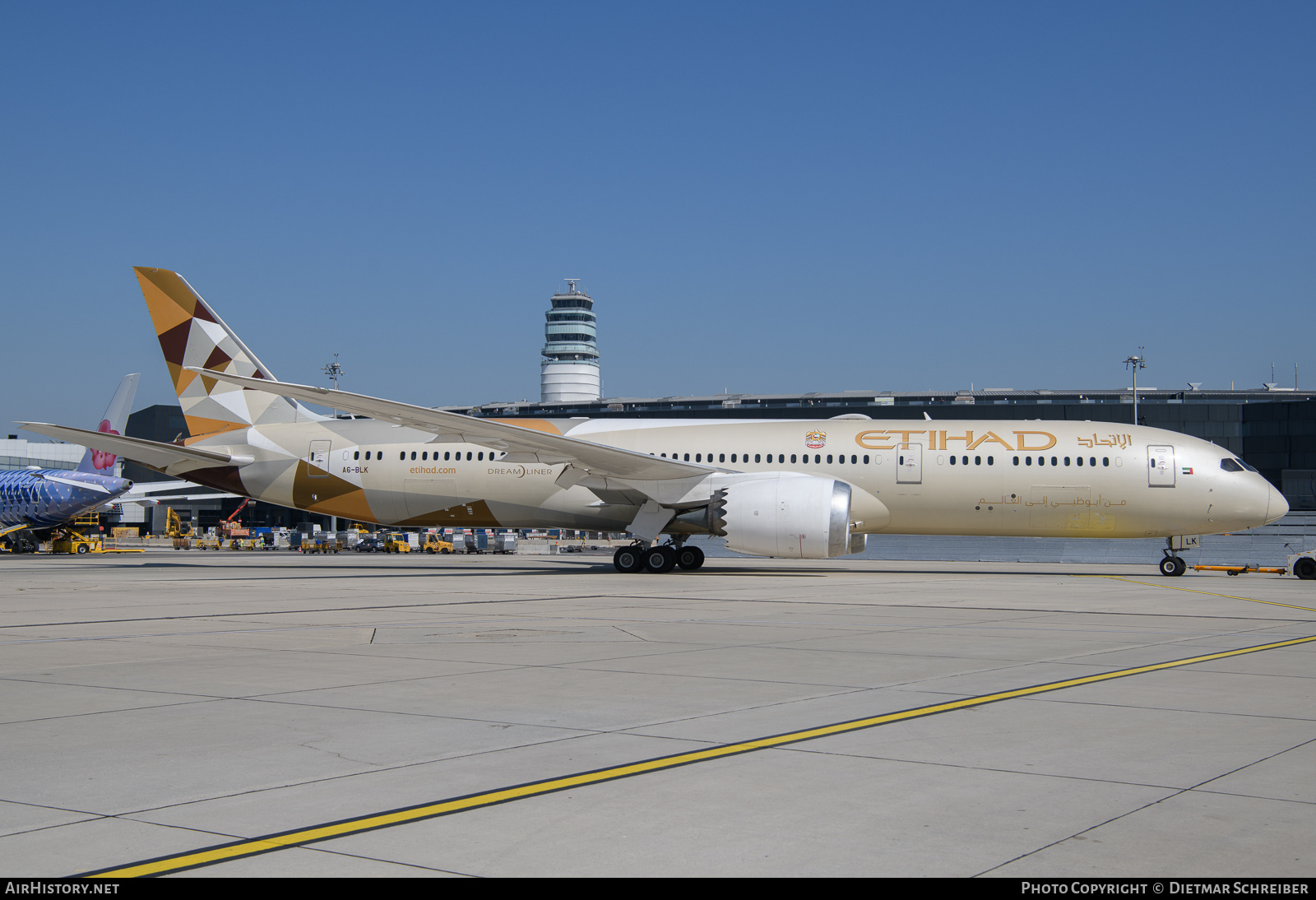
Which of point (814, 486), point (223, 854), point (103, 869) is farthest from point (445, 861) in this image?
point (814, 486)

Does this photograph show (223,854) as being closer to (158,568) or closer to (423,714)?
(423,714)

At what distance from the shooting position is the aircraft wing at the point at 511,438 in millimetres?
20953

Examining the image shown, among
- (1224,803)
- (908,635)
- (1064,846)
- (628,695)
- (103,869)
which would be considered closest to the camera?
(103,869)

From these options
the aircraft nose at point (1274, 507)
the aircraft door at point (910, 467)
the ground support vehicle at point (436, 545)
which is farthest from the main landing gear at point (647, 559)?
the ground support vehicle at point (436, 545)

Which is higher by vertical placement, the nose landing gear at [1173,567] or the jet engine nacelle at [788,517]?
the jet engine nacelle at [788,517]

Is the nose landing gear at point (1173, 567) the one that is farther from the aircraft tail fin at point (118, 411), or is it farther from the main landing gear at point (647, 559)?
the aircraft tail fin at point (118, 411)

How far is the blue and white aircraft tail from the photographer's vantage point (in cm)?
4562

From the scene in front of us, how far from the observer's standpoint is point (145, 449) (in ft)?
84.4

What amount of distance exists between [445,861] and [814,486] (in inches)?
764

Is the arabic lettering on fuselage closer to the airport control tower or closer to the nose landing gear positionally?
the nose landing gear

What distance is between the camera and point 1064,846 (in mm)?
3746

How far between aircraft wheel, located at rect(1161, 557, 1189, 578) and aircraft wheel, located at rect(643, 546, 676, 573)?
11.7 meters

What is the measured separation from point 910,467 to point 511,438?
919cm

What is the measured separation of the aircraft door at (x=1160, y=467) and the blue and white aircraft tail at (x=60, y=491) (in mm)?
40038
